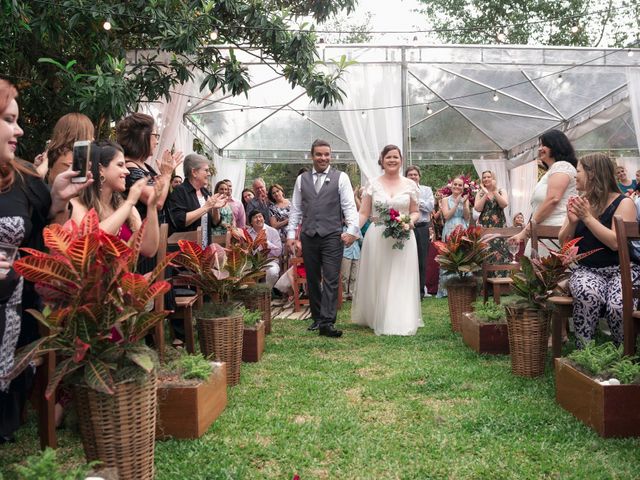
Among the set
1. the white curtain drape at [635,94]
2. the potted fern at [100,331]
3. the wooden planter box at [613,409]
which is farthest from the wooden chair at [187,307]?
the white curtain drape at [635,94]

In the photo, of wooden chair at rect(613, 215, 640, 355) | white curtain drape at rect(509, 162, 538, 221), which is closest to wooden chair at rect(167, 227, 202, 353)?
wooden chair at rect(613, 215, 640, 355)

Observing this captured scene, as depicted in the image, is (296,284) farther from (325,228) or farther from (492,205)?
(492,205)

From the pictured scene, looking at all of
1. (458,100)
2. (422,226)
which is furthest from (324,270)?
(458,100)

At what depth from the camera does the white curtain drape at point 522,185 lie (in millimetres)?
14539

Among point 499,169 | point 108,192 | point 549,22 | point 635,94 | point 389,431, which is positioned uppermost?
point 549,22

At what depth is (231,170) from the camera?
15773mm

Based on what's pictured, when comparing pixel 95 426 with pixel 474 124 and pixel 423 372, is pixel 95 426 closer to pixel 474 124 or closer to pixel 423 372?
pixel 423 372

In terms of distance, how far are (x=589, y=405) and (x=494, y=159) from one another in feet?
42.3

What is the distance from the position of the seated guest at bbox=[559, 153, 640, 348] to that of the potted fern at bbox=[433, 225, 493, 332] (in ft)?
5.19

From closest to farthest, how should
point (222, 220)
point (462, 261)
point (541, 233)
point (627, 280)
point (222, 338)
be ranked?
point (627, 280)
point (222, 338)
point (541, 233)
point (462, 261)
point (222, 220)

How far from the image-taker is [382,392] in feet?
13.5

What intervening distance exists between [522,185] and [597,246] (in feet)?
36.7

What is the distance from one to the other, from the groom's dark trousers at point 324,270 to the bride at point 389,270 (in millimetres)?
529

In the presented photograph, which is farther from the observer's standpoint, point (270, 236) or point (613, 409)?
point (270, 236)
